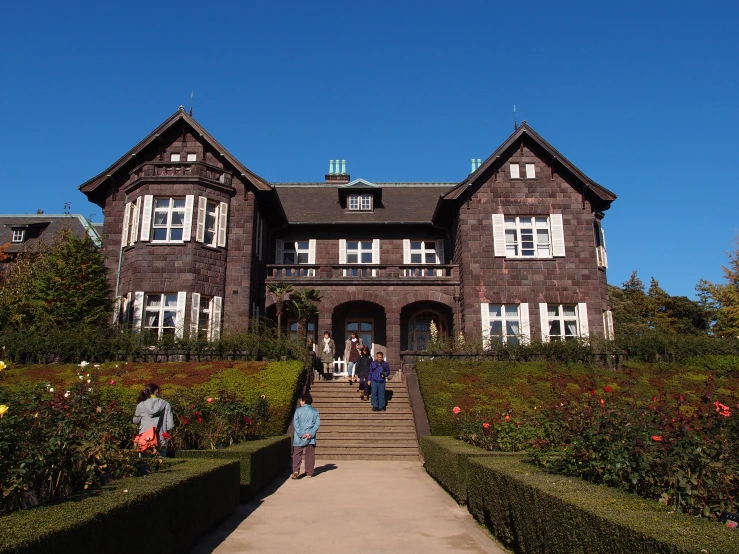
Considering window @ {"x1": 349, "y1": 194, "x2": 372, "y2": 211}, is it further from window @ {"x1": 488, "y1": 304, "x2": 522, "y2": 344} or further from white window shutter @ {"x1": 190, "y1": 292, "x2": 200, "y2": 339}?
white window shutter @ {"x1": 190, "y1": 292, "x2": 200, "y2": 339}

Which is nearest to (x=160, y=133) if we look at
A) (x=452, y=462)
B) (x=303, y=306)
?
(x=303, y=306)

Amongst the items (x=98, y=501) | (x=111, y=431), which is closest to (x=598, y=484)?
(x=98, y=501)

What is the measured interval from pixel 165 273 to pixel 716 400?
19.3 metres

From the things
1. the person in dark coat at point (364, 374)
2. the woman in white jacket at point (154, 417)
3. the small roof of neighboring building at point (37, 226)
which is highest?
the small roof of neighboring building at point (37, 226)

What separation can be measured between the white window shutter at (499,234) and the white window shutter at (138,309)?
13909 mm

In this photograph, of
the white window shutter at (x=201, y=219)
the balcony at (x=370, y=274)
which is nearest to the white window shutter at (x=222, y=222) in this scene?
the white window shutter at (x=201, y=219)

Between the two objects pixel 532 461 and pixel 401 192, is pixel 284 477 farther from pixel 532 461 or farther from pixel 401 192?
pixel 401 192

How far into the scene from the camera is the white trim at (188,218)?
880 inches

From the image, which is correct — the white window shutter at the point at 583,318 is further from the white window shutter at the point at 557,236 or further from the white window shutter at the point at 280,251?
the white window shutter at the point at 280,251

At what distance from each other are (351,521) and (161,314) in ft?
51.4

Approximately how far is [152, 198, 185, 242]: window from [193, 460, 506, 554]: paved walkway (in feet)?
44.4

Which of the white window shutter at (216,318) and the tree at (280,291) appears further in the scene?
the tree at (280,291)

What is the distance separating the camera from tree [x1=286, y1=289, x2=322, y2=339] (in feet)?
74.6

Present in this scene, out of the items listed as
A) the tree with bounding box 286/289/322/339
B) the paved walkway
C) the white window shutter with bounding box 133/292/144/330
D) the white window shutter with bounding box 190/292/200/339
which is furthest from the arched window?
the paved walkway
